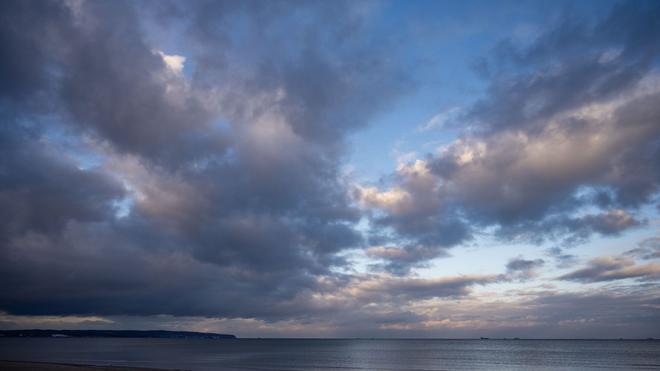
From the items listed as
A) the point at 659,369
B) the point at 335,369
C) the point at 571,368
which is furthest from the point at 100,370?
the point at 659,369

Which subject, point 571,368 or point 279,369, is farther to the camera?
point 571,368

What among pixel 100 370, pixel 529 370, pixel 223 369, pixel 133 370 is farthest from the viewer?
pixel 529 370

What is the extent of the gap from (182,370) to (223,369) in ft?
32.2

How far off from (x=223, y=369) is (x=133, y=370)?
1687 cm

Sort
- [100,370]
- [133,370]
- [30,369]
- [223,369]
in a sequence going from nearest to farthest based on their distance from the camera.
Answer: [30,369], [100,370], [133,370], [223,369]

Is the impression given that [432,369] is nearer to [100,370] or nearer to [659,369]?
[659,369]

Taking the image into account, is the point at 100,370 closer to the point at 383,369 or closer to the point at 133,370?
the point at 133,370

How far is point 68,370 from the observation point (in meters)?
59.5

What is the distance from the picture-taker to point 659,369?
87688 mm

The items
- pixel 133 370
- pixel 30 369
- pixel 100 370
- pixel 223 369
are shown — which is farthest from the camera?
pixel 223 369

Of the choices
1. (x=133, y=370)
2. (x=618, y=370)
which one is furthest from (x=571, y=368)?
(x=133, y=370)

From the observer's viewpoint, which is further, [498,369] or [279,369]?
[498,369]

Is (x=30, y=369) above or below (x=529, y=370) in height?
above

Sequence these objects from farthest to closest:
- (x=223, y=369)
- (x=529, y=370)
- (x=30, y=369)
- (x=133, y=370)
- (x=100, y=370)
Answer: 1. (x=529, y=370)
2. (x=223, y=369)
3. (x=133, y=370)
4. (x=100, y=370)
5. (x=30, y=369)
